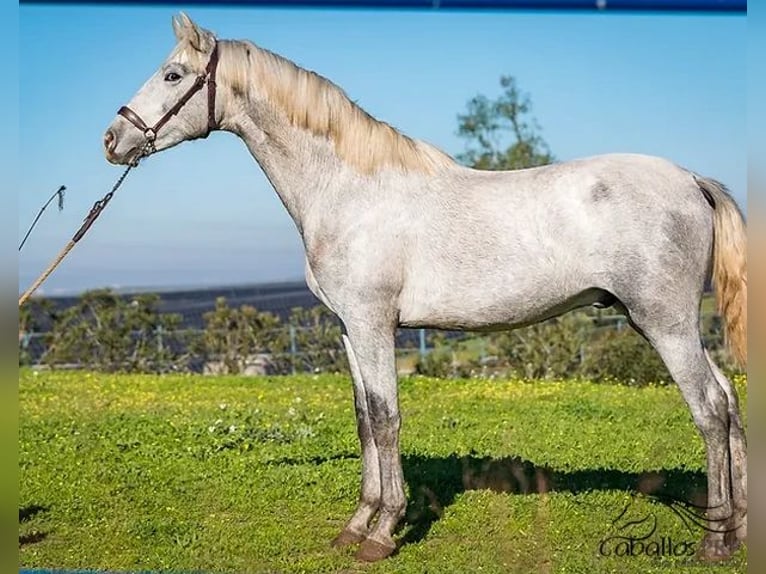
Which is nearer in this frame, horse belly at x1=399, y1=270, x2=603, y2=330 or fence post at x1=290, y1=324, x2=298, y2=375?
horse belly at x1=399, y1=270, x2=603, y2=330

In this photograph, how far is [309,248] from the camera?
14.5 feet

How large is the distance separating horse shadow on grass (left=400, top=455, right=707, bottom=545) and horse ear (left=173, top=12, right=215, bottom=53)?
8.38ft

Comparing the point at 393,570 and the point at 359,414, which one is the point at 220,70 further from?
the point at 393,570

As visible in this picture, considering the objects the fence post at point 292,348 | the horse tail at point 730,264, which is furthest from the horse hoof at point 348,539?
the fence post at point 292,348

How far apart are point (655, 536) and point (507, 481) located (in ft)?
4.11

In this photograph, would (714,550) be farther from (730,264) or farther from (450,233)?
(450,233)

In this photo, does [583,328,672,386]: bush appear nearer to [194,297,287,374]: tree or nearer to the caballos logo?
[194,297,287,374]: tree

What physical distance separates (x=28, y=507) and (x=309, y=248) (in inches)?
95.5

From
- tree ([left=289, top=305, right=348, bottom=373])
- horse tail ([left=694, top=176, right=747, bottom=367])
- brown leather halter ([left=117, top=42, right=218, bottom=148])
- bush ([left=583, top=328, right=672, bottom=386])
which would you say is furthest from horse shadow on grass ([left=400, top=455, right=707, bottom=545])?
tree ([left=289, top=305, right=348, bottom=373])

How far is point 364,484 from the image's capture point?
4.73 metres

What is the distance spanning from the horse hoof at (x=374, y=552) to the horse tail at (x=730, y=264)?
5.99ft

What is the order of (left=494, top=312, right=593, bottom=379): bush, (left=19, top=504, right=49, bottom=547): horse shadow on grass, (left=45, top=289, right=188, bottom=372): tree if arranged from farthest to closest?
(left=45, top=289, right=188, bottom=372): tree → (left=494, top=312, right=593, bottom=379): bush → (left=19, top=504, right=49, bottom=547): horse shadow on grass

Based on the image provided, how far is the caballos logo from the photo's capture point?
4.30 m

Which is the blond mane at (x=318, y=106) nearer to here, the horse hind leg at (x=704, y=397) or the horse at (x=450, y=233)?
the horse at (x=450, y=233)
